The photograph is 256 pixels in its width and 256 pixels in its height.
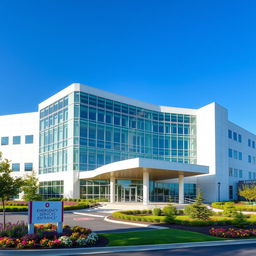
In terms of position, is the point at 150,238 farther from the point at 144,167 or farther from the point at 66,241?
the point at 144,167

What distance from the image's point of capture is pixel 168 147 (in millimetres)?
49625

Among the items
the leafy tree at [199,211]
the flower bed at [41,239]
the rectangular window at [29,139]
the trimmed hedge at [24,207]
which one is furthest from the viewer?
the rectangular window at [29,139]

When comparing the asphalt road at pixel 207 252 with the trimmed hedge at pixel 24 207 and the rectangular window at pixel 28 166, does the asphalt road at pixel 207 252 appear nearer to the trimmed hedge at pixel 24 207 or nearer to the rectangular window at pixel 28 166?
the trimmed hedge at pixel 24 207

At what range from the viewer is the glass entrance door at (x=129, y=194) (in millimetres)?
41375

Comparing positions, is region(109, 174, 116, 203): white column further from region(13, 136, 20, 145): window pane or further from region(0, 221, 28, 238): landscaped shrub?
region(0, 221, 28, 238): landscaped shrub

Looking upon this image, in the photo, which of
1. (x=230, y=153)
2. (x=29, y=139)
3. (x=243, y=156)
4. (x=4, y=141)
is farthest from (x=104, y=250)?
(x=243, y=156)

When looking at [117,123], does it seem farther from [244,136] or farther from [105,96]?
[244,136]

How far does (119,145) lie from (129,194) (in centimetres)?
730

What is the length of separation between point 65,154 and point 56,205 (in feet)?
96.1

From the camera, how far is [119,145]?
44344mm

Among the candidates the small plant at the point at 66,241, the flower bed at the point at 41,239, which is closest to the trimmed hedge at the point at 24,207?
the flower bed at the point at 41,239

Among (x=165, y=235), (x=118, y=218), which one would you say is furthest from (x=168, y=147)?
(x=165, y=235)

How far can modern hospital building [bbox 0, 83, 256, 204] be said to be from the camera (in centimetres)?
4053

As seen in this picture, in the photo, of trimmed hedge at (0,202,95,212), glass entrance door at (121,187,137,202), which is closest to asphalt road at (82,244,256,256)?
trimmed hedge at (0,202,95,212)
